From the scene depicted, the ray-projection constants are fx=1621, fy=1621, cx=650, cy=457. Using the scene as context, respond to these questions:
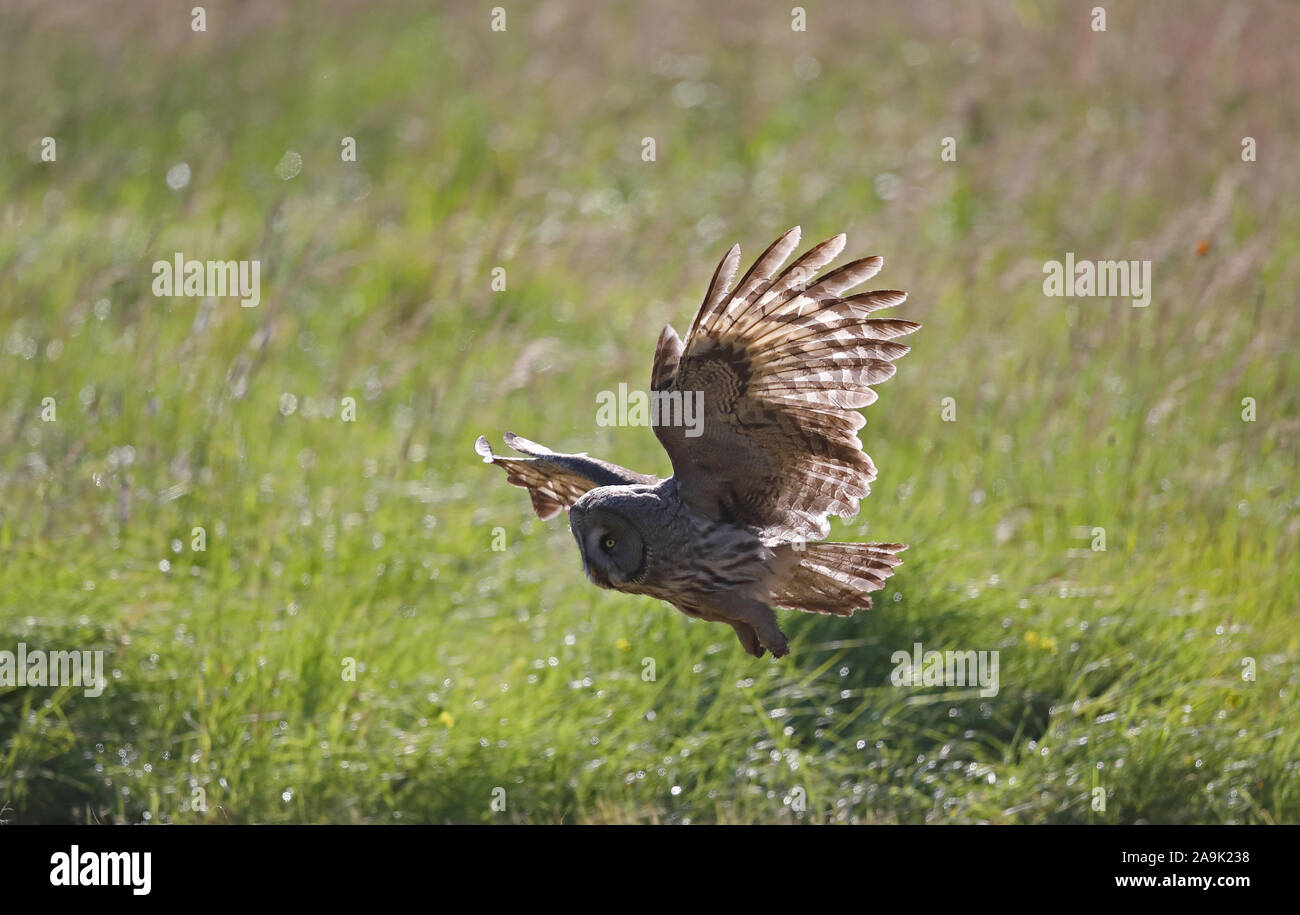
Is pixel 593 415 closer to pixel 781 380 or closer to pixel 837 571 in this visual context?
pixel 837 571

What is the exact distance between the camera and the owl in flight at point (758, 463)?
13.6 ft

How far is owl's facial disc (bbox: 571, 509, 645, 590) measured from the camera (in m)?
4.26

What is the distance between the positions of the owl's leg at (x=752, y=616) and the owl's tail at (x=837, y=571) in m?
0.13

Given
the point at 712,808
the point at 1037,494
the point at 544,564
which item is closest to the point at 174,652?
the point at 544,564

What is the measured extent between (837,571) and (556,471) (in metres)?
0.87

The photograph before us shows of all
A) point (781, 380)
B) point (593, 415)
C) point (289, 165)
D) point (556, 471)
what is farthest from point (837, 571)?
point (289, 165)

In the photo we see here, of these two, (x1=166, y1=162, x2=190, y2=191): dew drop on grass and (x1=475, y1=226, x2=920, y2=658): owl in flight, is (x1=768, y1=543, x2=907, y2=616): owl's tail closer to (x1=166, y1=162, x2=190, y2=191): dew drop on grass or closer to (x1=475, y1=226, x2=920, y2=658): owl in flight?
(x1=475, y1=226, x2=920, y2=658): owl in flight

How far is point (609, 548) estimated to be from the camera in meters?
4.31

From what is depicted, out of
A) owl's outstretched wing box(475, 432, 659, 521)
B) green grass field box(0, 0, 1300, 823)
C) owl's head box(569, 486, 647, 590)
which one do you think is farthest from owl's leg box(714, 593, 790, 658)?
green grass field box(0, 0, 1300, 823)

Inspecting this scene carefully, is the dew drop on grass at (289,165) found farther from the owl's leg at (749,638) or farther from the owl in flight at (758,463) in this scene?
the owl's leg at (749,638)

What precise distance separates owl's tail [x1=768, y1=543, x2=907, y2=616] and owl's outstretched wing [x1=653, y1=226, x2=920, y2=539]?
4.5 inches

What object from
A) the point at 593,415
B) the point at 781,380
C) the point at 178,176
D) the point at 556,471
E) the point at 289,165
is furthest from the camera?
the point at 289,165

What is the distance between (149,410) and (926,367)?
Answer: 3.48 m

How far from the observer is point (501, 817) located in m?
5.51
